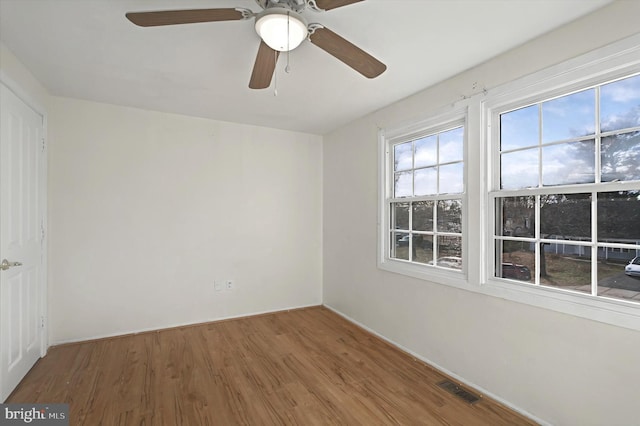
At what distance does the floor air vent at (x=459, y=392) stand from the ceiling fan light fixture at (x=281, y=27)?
261 cm

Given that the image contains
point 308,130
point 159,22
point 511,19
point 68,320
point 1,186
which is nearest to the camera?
point 159,22

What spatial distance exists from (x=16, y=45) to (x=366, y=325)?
3.89 meters

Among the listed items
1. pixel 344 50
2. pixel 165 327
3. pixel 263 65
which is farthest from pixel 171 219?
pixel 344 50

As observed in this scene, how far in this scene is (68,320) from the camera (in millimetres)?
3139

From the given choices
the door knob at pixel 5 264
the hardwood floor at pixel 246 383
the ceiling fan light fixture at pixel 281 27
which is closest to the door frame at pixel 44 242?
the hardwood floor at pixel 246 383

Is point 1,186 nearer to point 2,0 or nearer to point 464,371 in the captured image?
point 2,0

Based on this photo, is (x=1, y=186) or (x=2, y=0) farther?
(x=1, y=186)

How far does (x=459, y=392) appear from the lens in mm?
2322

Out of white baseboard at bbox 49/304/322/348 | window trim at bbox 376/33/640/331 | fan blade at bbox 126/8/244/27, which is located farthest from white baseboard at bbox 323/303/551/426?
fan blade at bbox 126/8/244/27

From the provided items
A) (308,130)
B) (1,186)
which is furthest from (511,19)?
(1,186)

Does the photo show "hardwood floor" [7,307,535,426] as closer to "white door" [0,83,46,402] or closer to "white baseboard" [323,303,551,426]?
"white baseboard" [323,303,551,426]

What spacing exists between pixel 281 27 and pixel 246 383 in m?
2.49

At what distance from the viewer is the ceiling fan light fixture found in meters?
1.47

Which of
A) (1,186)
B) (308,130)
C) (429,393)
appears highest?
(308,130)
